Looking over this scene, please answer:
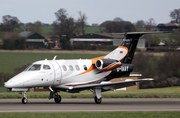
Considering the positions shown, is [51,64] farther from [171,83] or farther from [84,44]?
[84,44]

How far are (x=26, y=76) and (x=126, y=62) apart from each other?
8.76 m

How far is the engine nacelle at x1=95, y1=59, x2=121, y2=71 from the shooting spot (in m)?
25.2

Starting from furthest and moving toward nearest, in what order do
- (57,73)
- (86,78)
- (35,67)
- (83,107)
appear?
(86,78) → (57,73) → (35,67) → (83,107)

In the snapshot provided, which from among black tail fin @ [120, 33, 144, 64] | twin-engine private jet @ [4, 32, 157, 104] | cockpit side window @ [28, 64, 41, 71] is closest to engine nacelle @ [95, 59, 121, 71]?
twin-engine private jet @ [4, 32, 157, 104]

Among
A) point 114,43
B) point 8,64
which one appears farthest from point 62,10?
point 8,64

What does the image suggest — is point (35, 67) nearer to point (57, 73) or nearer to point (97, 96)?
point (57, 73)

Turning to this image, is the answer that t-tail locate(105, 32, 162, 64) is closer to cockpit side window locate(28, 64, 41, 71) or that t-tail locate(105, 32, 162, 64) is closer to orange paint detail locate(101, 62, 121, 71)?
orange paint detail locate(101, 62, 121, 71)

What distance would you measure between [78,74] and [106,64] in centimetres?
226

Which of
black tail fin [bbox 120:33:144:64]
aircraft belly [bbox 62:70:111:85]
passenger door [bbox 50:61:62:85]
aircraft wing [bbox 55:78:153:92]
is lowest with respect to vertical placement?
aircraft wing [bbox 55:78:153:92]

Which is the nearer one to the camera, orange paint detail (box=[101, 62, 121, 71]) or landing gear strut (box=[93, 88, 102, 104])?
landing gear strut (box=[93, 88, 102, 104])

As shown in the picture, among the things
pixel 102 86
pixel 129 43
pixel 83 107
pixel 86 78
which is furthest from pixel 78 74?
pixel 129 43

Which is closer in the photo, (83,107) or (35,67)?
(83,107)

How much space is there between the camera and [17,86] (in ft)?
70.8

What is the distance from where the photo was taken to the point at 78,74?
81.3 feet
